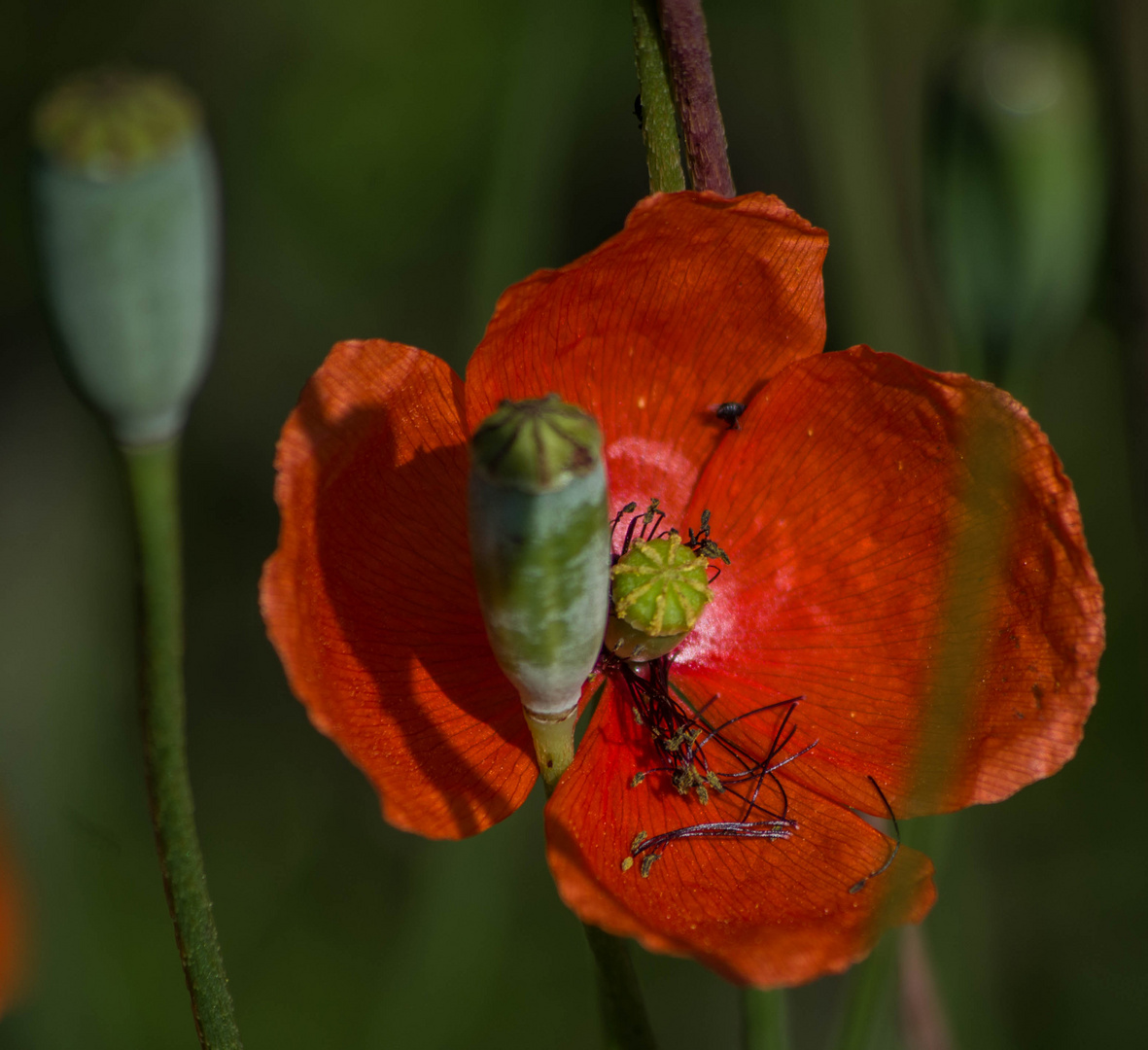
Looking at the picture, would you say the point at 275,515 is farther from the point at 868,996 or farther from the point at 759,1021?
the point at 868,996

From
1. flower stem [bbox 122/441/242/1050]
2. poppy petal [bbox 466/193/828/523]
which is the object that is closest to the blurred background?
poppy petal [bbox 466/193/828/523]

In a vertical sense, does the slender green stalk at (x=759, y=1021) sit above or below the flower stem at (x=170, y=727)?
below

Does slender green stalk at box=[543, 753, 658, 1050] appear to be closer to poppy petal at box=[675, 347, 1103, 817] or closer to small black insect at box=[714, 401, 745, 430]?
poppy petal at box=[675, 347, 1103, 817]

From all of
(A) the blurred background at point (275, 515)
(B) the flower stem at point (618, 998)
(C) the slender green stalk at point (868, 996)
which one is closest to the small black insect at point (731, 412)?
(A) the blurred background at point (275, 515)

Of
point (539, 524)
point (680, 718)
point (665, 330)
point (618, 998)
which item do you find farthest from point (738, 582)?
point (539, 524)

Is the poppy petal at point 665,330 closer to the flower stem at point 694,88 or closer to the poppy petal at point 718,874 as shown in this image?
the flower stem at point 694,88
